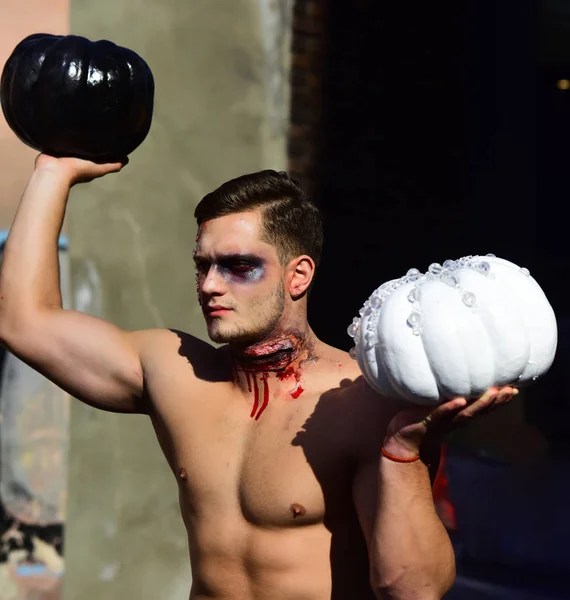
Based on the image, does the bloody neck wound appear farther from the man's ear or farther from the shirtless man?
the man's ear

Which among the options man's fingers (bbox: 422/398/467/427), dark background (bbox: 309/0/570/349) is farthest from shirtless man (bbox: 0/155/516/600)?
dark background (bbox: 309/0/570/349)

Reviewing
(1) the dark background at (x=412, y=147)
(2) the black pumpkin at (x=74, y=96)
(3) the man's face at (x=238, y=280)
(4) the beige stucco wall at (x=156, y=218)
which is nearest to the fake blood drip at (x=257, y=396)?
(3) the man's face at (x=238, y=280)

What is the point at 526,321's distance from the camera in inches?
106

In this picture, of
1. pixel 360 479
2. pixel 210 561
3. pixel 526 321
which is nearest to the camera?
pixel 526 321

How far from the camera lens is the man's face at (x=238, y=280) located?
3229 mm

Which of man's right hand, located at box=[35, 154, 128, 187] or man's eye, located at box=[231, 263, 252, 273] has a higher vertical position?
man's right hand, located at box=[35, 154, 128, 187]

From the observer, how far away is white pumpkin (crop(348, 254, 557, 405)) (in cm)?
263

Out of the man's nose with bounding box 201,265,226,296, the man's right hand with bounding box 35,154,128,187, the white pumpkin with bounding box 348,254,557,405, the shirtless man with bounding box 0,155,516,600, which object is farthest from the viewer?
the man's right hand with bounding box 35,154,128,187

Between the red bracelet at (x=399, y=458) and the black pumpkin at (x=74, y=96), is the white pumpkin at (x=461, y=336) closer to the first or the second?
the red bracelet at (x=399, y=458)

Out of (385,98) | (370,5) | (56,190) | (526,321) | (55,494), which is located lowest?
(55,494)

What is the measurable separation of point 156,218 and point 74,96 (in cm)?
264

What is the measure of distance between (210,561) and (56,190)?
47.5 inches

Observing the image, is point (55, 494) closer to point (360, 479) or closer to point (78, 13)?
point (78, 13)

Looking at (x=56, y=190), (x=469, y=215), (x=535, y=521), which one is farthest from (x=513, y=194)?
(x=56, y=190)
